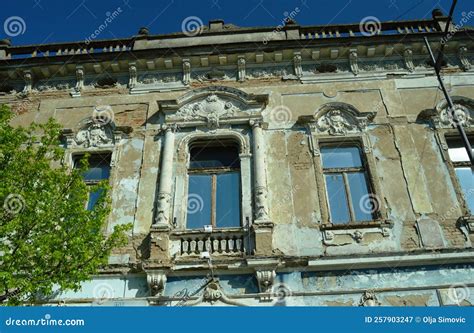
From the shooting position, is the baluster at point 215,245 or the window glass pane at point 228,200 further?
the window glass pane at point 228,200

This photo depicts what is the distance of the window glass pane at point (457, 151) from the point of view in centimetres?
962

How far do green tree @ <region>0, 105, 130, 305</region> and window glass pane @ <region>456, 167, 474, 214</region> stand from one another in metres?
6.42

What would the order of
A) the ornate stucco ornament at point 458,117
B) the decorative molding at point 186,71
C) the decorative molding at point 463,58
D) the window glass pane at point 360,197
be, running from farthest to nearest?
the decorative molding at point 186,71 < the decorative molding at point 463,58 < the ornate stucco ornament at point 458,117 < the window glass pane at point 360,197

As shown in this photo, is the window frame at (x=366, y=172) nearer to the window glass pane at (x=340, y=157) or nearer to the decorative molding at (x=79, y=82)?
the window glass pane at (x=340, y=157)

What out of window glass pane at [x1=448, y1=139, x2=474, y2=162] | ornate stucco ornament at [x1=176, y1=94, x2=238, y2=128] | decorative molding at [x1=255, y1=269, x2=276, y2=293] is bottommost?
decorative molding at [x1=255, y1=269, x2=276, y2=293]

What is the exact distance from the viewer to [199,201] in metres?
9.33

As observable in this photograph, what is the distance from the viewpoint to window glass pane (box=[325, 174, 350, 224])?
353 inches

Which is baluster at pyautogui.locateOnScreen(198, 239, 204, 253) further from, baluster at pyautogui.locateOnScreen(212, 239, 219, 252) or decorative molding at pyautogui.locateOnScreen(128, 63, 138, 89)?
decorative molding at pyautogui.locateOnScreen(128, 63, 138, 89)

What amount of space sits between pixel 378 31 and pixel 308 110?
3.12 metres

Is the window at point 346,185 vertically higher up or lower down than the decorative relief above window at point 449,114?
lower down

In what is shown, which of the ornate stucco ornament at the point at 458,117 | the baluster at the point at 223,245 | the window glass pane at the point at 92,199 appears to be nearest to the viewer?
the baluster at the point at 223,245

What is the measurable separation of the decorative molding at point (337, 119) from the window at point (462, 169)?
1775 millimetres

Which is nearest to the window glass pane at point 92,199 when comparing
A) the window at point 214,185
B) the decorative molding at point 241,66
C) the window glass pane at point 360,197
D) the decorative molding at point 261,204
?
the window at point 214,185

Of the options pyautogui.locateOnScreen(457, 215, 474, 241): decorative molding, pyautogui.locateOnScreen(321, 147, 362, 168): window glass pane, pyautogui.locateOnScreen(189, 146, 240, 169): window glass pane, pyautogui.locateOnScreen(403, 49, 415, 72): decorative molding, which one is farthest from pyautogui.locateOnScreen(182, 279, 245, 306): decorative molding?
pyautogui.locateOnScreen(403, 49, 415, 72): decorative molding
